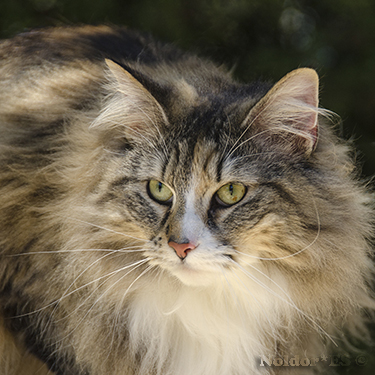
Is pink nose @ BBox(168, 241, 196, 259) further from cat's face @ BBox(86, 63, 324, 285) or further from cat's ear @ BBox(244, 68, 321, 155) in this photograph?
cat's ear @ BBox(244, 68, 321, 155)

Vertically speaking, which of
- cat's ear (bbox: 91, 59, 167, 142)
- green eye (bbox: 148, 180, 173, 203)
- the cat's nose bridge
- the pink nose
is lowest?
the pink nose

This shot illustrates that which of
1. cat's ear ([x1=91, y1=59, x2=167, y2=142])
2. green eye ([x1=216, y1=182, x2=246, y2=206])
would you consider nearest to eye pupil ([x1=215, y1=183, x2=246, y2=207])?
green eye ([x1=216, y1=182, x2=246, y2=206])

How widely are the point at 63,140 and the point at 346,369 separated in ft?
6.04

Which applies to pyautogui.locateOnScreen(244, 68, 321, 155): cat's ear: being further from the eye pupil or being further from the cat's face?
the eye pupil

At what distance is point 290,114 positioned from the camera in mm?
1449

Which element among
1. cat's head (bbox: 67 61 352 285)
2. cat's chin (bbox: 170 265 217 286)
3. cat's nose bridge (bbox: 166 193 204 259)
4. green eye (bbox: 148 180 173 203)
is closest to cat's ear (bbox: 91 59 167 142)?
cat's head (bbox: 67 61 352 285)

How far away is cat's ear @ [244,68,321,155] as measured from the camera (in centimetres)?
136

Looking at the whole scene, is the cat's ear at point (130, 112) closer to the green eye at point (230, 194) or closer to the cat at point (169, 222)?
the cat at point (169, 222)

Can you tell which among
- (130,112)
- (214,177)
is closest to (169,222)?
(214,177)

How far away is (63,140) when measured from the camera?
1.69m

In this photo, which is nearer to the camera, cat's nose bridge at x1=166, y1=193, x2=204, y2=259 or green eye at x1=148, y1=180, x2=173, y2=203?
cat's nose bridge at x1=166, y1=193, x2=204, y2=259

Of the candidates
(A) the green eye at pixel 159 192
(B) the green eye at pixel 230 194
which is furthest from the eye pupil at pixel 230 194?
(A) the green eye at pixel 159 192

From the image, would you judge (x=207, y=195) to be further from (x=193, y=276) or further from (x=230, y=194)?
(x=193, y=276)

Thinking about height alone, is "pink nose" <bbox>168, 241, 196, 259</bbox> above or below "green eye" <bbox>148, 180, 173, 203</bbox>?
below
